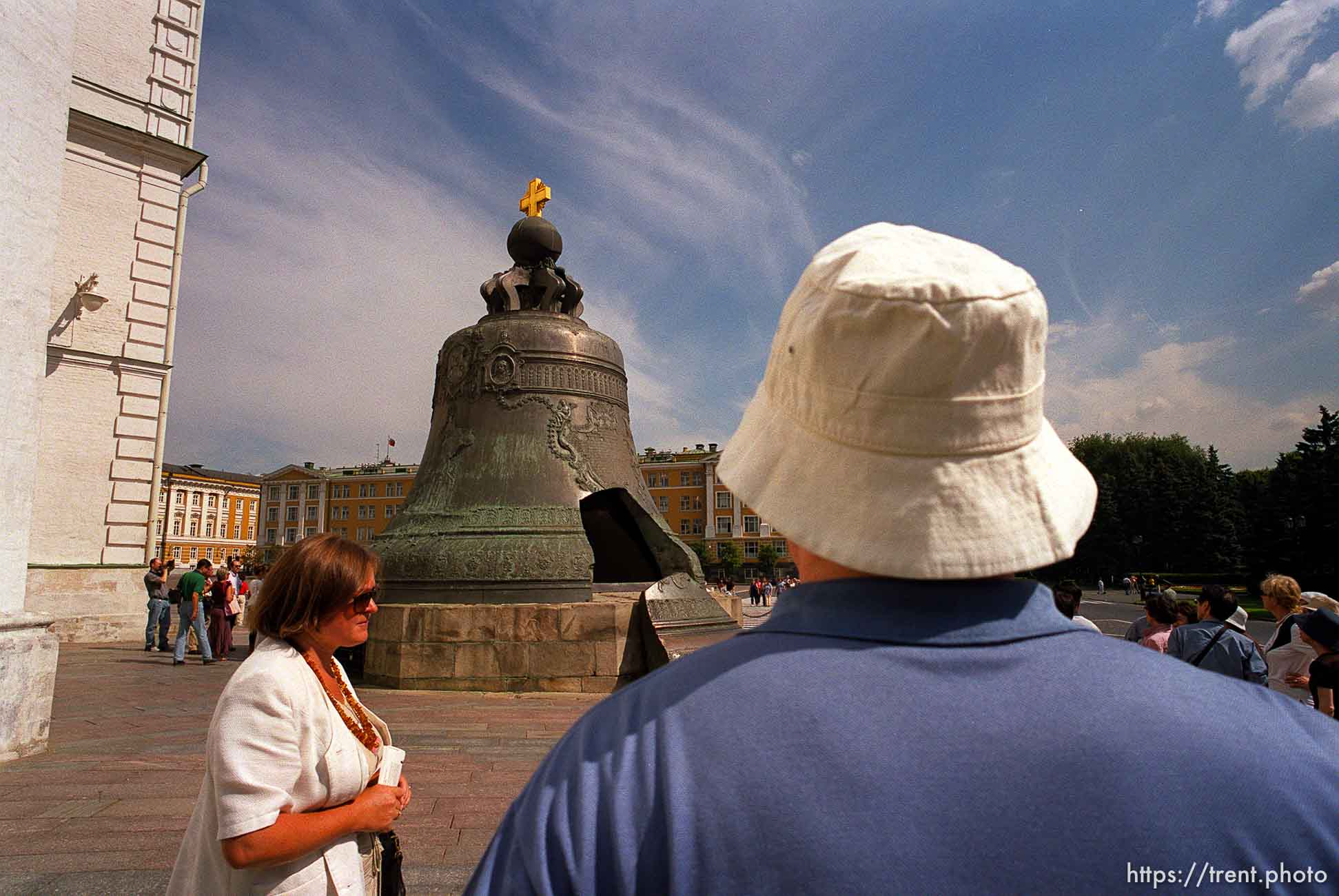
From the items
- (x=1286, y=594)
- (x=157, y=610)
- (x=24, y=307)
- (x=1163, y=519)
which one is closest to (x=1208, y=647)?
(x=1286, y=594)

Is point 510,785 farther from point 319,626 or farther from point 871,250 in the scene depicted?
point 871,250

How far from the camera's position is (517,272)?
9.59m

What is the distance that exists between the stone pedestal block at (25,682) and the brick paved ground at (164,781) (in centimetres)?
14

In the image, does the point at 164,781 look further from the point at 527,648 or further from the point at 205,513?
the point at 205,513

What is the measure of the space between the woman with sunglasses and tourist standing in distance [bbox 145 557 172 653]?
1313cm

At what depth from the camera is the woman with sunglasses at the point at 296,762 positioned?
1.77m

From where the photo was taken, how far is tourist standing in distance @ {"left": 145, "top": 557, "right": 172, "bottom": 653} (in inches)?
512

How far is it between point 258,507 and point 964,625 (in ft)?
296

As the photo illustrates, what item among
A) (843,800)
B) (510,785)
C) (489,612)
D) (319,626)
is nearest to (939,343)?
(843,800)

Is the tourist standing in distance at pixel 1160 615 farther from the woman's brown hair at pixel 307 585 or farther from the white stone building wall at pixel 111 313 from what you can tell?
the white stone building wall at pixel 111 313

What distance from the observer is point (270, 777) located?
70.4 inches

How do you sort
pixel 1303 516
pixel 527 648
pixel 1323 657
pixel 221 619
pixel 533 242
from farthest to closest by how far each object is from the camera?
pixel 1303 516, pixel 221 619, pixel 533 242, pixel 527 648, pixel 1323 657

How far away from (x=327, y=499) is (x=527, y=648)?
67240mm

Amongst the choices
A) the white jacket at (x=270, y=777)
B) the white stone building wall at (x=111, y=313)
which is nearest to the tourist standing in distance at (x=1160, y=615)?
the white jacket at (x=270, y=777)
